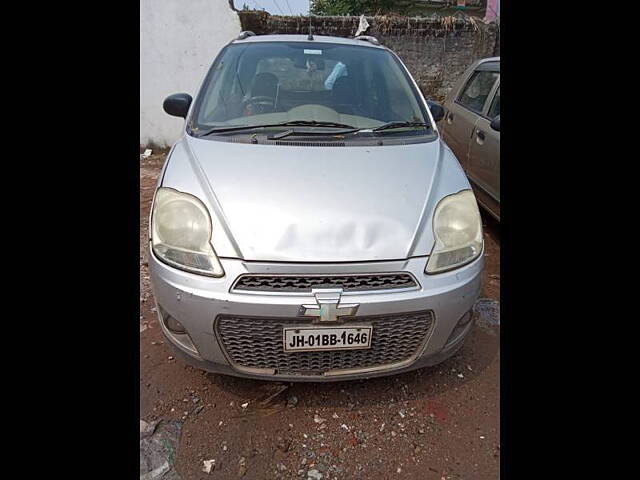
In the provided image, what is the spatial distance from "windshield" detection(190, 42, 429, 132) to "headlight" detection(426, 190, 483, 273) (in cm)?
68

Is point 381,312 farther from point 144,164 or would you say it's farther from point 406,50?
point 406,50

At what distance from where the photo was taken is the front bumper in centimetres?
156

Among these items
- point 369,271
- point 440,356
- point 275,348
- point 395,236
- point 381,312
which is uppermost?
point 395,236

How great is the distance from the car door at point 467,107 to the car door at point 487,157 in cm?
12

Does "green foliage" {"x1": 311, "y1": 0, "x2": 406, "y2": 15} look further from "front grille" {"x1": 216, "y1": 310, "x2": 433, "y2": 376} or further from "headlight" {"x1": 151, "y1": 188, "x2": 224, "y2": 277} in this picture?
"front grille" {"x1": 216, "y1": 310, "x2": 433, "y2": 376}

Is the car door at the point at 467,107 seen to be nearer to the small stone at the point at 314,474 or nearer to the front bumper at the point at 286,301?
the front bumper at the point at 286,301

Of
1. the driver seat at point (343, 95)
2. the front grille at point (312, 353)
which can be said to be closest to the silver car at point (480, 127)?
the driver seat at point (343, 95)

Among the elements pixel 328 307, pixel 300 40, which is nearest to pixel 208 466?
pixel 328 307

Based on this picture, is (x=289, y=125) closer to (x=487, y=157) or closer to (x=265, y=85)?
(x=265, y=85)

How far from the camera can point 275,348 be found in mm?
1658

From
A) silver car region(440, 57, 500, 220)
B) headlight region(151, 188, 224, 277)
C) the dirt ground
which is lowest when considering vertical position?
the dirt ground

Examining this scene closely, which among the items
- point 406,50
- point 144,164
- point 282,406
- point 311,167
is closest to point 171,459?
point 282,406

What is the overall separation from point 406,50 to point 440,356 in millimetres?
5858

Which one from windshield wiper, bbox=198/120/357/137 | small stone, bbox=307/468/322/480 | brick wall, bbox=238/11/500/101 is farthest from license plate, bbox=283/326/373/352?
brick wall, bbox=238/11/500/101
